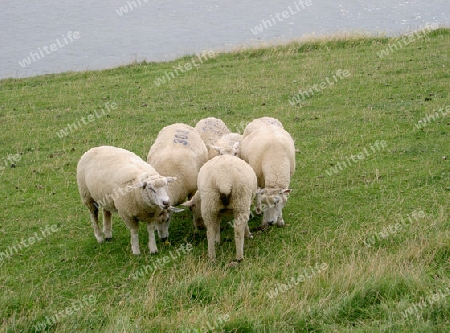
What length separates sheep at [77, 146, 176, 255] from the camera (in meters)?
8.38

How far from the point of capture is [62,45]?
3406 cm

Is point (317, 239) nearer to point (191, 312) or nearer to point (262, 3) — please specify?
point (191, 312)

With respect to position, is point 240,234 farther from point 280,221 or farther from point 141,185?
point 141,185

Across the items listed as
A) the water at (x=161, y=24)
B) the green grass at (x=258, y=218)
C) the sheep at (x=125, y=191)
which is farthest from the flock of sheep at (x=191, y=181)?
the water at (x=161, y=24)

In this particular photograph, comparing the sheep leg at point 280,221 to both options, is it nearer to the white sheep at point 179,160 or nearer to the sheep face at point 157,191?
the white sheep at point 179,160

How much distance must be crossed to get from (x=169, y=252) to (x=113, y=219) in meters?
2.06

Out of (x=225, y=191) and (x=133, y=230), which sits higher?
(x=225, y=191)

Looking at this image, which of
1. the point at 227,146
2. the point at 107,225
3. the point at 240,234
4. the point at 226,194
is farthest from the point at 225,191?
the point at 107,225

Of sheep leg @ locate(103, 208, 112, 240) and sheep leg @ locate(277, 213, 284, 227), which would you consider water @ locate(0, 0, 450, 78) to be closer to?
sheep leg @ locate(103, 208, 112, 240)

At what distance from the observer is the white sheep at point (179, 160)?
955cm

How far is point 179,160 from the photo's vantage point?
9.68 meters

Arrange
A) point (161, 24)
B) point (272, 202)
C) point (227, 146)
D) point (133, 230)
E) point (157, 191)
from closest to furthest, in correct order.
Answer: point (157, 191) < point (133, 230) < point (272, 202) < point (227, 146) < point (161, 24)

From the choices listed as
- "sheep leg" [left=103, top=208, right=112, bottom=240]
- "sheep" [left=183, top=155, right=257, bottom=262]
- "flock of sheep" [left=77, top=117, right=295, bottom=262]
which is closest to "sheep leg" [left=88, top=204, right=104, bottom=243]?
"flock of sheep" [left=77, top=117, right=295, bottom=262]

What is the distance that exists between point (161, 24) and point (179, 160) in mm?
29900
